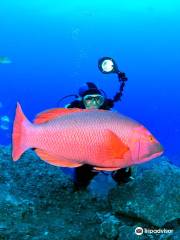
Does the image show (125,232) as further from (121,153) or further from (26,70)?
(26,70)

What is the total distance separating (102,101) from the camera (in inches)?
178

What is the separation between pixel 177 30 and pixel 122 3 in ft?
70.0

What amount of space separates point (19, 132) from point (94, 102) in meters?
2.33

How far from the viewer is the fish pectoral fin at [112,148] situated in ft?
6.79

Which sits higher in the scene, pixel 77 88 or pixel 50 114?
pixel 77 88

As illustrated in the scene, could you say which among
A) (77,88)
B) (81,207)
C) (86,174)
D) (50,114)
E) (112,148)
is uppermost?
(77,88)

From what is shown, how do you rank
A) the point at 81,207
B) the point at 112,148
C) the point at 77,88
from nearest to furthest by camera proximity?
the point at 112,148 < the point at 81,207 < the point at 77,88

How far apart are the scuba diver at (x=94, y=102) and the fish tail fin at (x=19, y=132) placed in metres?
2.23

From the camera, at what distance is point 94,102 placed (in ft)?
14.7

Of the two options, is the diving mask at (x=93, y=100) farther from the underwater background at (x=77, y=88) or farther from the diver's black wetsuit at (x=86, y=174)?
the underwater background at (x=77, y=88)

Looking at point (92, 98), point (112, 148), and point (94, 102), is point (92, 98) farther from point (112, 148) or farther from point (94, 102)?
point (112, 148)

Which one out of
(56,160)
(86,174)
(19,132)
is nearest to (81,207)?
(86,174)

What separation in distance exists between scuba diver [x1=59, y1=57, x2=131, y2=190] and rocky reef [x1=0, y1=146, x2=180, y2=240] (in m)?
0.19

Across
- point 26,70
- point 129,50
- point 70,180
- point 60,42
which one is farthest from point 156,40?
point 70,180
